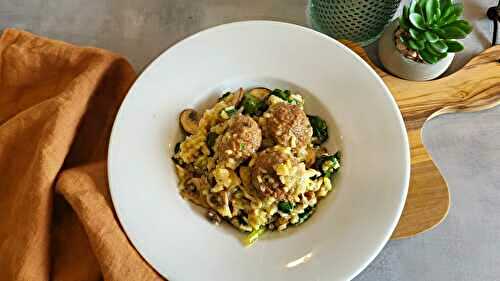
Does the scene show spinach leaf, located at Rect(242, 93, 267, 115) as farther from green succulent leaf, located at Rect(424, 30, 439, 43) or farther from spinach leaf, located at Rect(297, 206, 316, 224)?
green succulent leaf, located at Rect(424, 30, 439, 43)

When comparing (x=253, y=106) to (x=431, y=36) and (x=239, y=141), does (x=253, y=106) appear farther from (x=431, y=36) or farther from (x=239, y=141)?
(x=431, y=36)

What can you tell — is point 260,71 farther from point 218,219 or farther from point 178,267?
point 178,267

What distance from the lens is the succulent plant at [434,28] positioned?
5.51 feet

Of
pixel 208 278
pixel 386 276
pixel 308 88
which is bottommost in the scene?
pixel 386 276

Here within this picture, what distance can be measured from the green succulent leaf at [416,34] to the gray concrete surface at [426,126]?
0.32m

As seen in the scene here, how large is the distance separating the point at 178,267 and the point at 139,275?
0.34ft

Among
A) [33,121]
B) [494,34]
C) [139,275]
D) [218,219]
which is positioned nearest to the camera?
[139,275]

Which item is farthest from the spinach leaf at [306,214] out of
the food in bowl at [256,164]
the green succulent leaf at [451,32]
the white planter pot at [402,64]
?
the green succulent leaf at [451,32]

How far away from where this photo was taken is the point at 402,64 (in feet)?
5.87

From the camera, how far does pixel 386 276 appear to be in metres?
1.69

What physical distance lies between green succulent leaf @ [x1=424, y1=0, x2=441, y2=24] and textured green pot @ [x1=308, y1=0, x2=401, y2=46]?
16 centimetres

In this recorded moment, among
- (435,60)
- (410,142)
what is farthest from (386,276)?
(435,60)

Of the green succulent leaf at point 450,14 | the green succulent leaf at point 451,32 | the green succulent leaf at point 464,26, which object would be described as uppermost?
the green succulent leaf at point 450,14

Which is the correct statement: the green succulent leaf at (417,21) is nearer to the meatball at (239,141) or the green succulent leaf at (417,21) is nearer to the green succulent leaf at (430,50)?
the green succulent leaf at (430,50)
